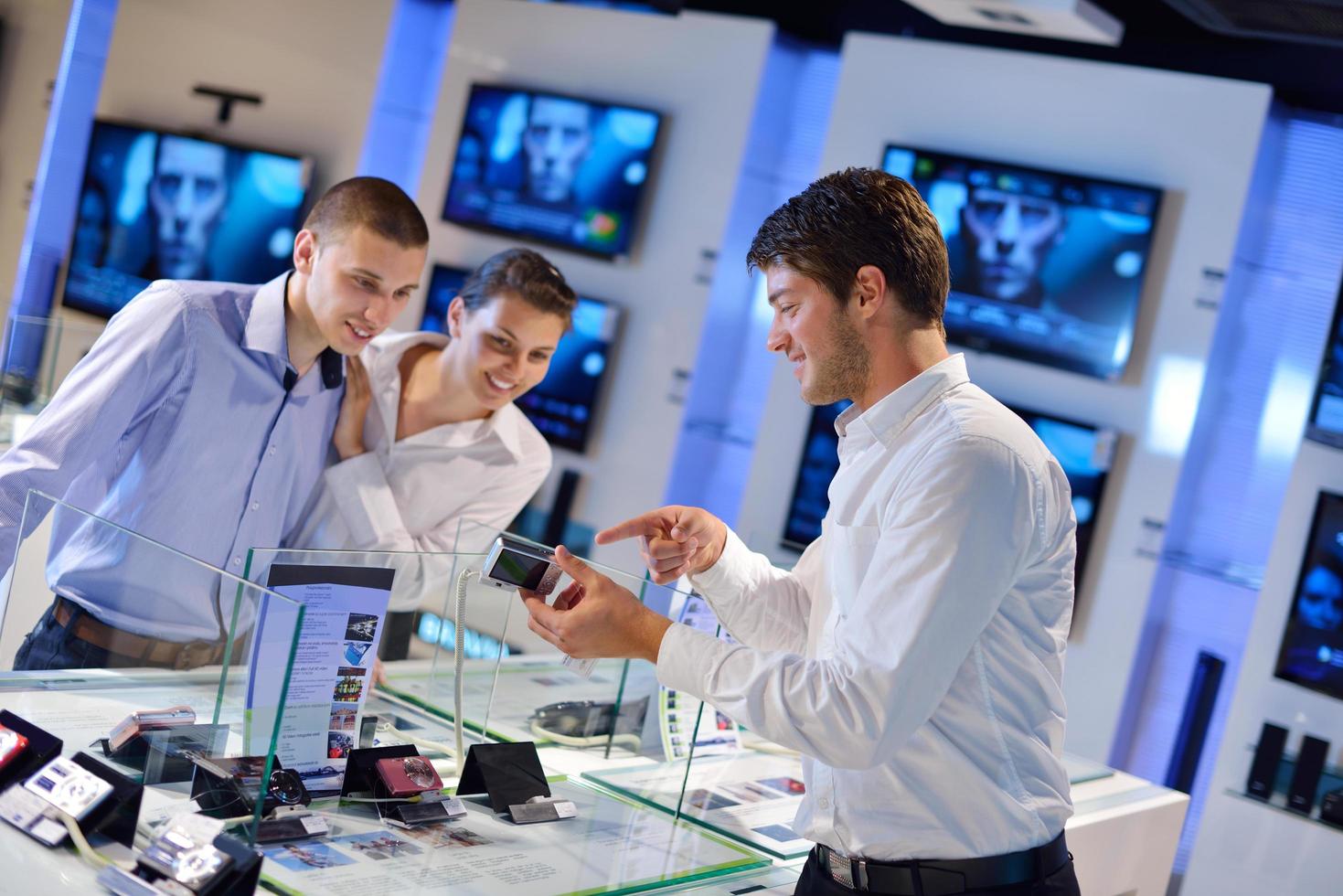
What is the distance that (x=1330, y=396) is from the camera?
4.39 meters

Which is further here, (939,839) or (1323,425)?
(1323,425)

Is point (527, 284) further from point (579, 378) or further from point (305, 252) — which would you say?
point (579, 378)

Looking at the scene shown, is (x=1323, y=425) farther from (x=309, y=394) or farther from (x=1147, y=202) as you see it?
(x=309, y=394)

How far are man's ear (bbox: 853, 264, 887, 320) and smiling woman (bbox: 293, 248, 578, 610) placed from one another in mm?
1259

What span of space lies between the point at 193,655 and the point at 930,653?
97 cm

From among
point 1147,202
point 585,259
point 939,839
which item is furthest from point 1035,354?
point 939,839

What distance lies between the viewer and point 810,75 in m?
6.04

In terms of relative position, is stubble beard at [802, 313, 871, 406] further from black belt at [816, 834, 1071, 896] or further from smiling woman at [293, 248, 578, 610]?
smiling woman at [293, 248, 578, 610]

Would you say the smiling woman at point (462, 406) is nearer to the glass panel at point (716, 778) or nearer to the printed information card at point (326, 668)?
the glass panel at point (716, 778)

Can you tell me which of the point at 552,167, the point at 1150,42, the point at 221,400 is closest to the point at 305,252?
the point at 221,400

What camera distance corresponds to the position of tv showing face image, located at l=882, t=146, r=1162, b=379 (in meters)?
4.96

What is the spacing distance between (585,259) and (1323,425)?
3.36 meters

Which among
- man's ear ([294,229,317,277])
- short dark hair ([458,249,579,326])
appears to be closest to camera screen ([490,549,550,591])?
man's ear ([294,229,317,277])

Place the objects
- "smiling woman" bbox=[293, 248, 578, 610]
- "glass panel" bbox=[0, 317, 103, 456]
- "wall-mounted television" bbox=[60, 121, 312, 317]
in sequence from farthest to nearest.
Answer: "wall-mounted television" bbox=[60, 121, 312, 317] → "glass panel" bbox=[0, 317, 103, 456] → "smiling woman" bbox=[293, 248, 578, 610]
